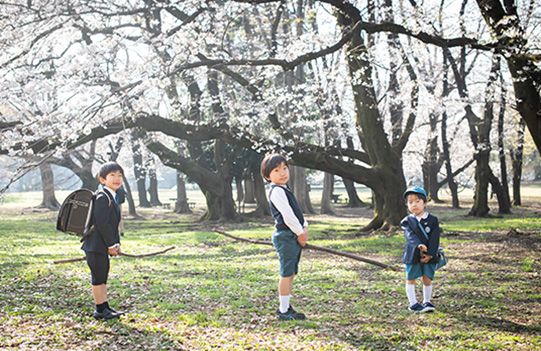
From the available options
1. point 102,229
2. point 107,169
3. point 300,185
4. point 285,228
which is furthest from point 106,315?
point 300,185

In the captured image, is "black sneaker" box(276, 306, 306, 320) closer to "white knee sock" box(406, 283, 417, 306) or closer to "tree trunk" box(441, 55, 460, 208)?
"white knee sock" box(406, 283, 417, 306)

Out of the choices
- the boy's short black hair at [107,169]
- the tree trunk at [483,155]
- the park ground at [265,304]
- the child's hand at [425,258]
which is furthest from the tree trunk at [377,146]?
the boy's short black hair at [107,169]

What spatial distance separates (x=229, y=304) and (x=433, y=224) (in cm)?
268

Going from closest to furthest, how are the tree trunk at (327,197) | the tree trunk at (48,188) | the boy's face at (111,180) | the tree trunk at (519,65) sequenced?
the boy's face at (111,180)
the tree trunk at (519,65)
the tree trunk at (327,197)
the tree trunk at (48,188)

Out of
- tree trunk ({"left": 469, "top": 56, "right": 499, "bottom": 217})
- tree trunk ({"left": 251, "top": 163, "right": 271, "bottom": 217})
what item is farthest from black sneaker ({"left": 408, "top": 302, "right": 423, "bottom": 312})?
tree trunk ({"left": 251, "top": 163, "right": 271, "bottom": 217})

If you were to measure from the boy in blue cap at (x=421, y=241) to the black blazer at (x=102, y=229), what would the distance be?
322 cm

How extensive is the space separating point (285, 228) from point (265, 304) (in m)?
1.44

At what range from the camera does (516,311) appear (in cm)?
530

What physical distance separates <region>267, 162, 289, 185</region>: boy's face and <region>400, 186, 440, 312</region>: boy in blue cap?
1407 mm

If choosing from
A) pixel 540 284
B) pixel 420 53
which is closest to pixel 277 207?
pixel 540 284

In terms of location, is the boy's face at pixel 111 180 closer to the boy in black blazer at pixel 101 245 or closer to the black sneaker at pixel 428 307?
the boy in black blazer at pixel 101 245

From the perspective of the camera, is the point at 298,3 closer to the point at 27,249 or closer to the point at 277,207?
the point at 27,249

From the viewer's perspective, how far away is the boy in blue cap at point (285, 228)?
5027 millimetres

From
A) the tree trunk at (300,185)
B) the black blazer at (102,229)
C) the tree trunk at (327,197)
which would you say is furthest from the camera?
the tree trunk at (327,197)
